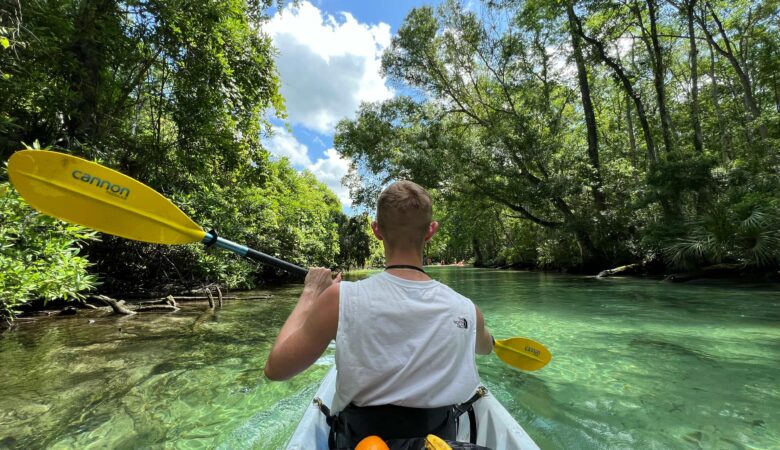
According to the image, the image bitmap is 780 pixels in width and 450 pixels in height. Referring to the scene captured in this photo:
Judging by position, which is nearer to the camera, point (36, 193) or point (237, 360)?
point (36, 193)

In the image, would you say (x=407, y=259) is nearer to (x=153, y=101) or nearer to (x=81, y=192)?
(x=81, y=192)

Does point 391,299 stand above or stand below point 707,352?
above

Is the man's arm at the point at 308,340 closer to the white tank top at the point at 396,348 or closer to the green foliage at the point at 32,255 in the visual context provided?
the white tank top at the point at 396,348

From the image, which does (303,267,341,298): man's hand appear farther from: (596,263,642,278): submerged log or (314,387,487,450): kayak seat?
(596,263,642,278): submerged log

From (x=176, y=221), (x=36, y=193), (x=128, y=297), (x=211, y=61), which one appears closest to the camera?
(x=36, y=193)

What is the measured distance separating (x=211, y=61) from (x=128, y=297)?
5.32 meters

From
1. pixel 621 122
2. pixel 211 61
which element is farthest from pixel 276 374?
pixel 621 122

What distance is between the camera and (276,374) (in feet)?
4.42

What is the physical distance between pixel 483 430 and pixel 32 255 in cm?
521

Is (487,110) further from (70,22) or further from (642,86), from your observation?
(70,22)

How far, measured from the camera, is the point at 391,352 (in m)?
1.24

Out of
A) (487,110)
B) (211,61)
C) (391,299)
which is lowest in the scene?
(391,299)

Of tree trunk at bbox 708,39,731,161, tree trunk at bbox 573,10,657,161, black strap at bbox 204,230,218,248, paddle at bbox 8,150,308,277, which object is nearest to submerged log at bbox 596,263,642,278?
tree trunk at bbox 573,10,657,161

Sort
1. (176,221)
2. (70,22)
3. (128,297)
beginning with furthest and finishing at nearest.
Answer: (128,297) < (70,22) < (176,221)
